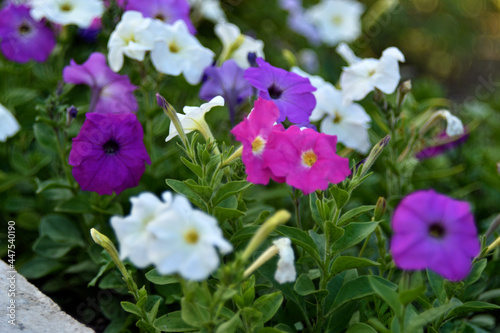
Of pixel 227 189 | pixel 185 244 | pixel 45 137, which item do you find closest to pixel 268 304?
pixel 227 189

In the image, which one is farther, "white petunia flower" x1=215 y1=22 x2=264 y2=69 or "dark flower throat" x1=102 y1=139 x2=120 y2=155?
"white petunia flower" x1=215 y1=22 x2=264 y2=69

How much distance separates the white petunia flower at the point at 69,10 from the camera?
1.89 metres

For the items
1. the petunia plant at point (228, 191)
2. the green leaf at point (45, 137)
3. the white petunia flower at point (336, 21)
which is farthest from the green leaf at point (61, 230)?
the white petunia flower at point (336, 21)

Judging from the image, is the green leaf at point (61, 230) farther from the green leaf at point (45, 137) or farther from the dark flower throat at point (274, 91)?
the dark flower throat at point (274, 91)

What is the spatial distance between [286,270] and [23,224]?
4.08ft

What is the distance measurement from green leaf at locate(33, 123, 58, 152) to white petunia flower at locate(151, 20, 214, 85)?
46 cm

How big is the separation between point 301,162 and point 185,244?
15.1 inches

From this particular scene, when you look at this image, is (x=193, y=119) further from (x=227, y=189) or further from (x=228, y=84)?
(x=228, y=84)

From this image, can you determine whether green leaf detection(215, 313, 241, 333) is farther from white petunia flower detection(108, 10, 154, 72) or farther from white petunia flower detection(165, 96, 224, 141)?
white petunia flower detection(108, 10, 154, 72)

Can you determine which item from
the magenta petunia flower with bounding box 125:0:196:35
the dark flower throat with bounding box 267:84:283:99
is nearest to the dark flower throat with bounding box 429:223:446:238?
the dark flower throat with bounding box 267:84:283:99

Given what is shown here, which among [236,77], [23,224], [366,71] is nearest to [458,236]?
[366,71]

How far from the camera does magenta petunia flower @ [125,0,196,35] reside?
194 centimetres

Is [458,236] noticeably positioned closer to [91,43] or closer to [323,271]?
[323,271]

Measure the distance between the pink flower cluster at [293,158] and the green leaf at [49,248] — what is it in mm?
836
